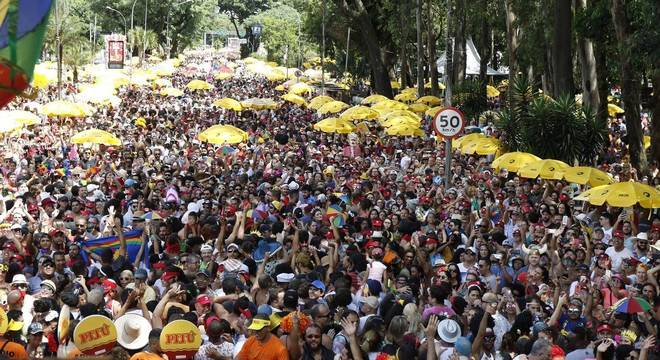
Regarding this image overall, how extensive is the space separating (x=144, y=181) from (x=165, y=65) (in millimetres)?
43919

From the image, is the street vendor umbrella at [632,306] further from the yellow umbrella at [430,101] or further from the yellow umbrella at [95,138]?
the yellow umbrella at [430,101]

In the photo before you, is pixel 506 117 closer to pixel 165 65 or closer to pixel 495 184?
pixel 495 184

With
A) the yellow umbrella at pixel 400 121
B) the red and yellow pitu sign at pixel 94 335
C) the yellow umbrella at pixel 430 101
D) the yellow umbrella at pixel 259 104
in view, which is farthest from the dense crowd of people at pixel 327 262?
the yellow umbrella at pixel 430 101

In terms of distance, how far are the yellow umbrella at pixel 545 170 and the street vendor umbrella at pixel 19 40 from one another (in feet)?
45.5

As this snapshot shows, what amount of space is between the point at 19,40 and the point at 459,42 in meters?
40.4

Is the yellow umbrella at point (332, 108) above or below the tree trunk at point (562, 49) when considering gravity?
below

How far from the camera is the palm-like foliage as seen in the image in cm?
2347

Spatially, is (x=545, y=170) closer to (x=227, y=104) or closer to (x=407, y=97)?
(x=227, y=104)

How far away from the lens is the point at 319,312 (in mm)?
8703

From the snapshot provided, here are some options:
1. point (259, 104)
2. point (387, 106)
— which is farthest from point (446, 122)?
point (259, 104)

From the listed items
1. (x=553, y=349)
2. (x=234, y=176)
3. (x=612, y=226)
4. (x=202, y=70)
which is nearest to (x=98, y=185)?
(x=234, y=176)

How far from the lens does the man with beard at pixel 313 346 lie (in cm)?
808

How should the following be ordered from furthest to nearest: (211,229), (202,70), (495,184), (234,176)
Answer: (202,70) → (234,176) → (495,184) → (211,229)

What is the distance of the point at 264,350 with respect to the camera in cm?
784
